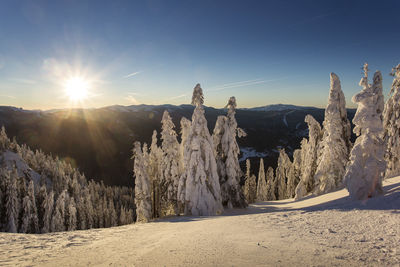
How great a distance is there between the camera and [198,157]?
57.3 feet

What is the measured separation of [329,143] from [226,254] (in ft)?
65.7

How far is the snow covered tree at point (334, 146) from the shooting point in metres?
20.3

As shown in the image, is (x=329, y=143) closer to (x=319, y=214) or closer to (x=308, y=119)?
(x=308, y=119)

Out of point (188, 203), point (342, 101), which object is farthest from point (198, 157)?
point (342, 101)

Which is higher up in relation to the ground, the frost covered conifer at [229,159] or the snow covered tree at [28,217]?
the frost covered conifer at [229,159]

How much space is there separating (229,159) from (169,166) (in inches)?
259

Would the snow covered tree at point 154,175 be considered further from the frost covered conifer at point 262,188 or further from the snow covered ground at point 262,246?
the frost covered conifer at point 262,188

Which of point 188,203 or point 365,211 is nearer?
point 365,211

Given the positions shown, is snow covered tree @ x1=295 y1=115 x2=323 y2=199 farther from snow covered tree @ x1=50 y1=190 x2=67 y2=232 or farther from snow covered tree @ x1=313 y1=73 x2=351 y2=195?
snow covered tree @ x1=50 y1=190 x2=67 y2=232

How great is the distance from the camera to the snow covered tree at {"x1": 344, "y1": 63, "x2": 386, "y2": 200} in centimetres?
997

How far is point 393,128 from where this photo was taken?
1773 cm

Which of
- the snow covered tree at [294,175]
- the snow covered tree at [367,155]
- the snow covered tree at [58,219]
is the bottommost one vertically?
the snow covered tree at [58,219]

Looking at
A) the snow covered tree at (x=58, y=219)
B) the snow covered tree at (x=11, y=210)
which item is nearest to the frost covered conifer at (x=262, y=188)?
the snow covered tree at (x=58, y=219)

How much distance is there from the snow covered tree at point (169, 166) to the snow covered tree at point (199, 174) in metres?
4.75
